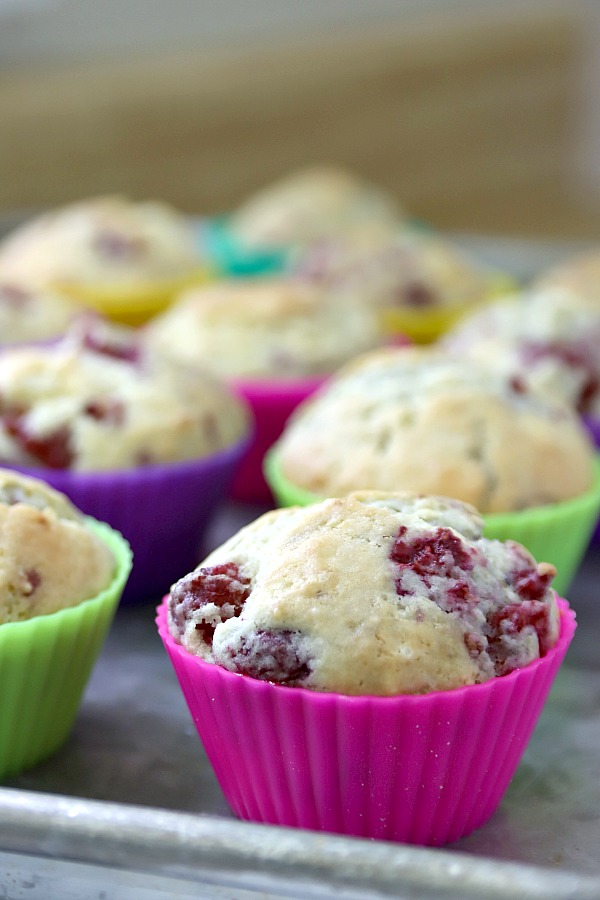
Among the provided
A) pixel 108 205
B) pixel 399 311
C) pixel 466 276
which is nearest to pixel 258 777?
pixel 399 311

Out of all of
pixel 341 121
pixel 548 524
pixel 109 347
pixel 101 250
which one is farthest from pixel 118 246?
pixel 341 121

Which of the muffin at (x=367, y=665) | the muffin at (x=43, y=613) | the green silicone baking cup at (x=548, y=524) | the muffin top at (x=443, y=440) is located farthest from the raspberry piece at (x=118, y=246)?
the muffin at (x=367, y=665)

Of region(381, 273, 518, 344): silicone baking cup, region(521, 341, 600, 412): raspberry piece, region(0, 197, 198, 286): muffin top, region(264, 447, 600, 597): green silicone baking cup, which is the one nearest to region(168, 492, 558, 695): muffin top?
region(264, 447, 600, 597): green silicone baking cup

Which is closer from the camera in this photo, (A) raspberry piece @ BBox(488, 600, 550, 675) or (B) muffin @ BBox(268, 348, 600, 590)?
(A) raspberry piece @ BBox(488, 600, 550, 675)

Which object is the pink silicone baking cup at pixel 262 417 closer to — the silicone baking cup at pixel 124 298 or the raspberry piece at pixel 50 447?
the raspberry piece at pixel 50 447

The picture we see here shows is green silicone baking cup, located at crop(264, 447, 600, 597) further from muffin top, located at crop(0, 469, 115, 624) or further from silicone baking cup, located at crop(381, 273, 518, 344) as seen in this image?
silicone baking cup, located at crop(381, 273, 518, 344)
